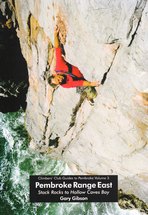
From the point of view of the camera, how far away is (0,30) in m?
11.6

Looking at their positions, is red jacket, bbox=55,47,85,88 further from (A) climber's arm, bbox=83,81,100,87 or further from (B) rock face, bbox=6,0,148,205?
(B) rock face, bbox=6,0,148,205

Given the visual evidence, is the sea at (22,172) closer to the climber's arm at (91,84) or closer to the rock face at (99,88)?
the rock face at (99,88)

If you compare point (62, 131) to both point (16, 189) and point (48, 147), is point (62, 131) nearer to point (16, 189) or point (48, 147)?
point (48, 147)

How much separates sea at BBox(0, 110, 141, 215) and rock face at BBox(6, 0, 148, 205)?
141 centimetres

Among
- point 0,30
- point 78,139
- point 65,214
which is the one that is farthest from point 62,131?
point 0,30

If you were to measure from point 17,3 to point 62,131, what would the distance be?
14.8 ft

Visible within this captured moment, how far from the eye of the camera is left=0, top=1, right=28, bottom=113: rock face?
11828 mm

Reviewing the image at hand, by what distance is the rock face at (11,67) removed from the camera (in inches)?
466

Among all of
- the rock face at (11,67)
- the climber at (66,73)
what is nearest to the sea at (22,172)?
the rock face at (11,67)

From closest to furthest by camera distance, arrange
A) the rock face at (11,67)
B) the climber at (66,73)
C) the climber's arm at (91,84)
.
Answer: the climber's arm at (91,84), the climber at (66,73), the rock face at (11,67)

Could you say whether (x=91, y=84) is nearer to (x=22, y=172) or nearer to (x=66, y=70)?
(x=66, y=70)

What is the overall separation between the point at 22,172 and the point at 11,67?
4.56 meters

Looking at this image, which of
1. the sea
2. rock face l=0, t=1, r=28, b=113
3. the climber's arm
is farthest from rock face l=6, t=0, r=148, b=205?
the sea

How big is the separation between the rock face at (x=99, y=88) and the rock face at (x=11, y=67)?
0.84 meters
